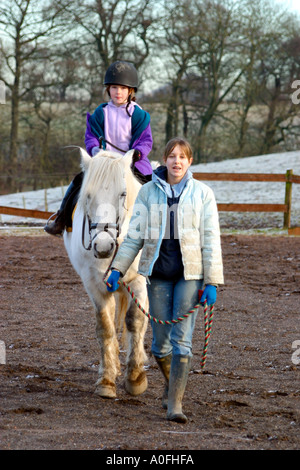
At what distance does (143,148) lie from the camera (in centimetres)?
517

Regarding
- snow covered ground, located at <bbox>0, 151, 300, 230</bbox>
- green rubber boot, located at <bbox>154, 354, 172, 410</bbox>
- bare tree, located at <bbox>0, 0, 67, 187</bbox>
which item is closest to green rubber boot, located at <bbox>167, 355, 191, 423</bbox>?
green rubber boot, located at <bbox>154, 354, 172, 410</bbox>

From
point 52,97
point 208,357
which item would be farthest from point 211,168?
point 208,357

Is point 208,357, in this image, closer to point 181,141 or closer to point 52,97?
point 181,141

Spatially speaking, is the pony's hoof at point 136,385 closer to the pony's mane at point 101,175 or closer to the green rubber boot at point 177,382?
the green rubber boot at point 177,382

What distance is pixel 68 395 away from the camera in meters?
4.59

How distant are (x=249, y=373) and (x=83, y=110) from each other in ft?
74.8

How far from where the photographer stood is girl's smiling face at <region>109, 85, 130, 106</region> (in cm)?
530

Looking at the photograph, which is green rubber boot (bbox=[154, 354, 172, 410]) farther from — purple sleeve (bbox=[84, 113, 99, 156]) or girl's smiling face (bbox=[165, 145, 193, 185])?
purple sleeve (bbox=[84, 113, 99, 156])

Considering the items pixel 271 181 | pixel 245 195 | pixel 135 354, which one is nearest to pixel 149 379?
pixel 135 354

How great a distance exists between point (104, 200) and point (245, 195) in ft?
54.7

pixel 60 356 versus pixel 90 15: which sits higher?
pixel 90 15

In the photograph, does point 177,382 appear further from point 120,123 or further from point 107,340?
point 120,123

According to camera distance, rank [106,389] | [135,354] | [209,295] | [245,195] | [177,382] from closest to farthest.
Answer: [209,295]
[177,382]
[106,389]
[135,354]
[245,195]

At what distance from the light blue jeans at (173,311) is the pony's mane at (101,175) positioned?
0.75m
